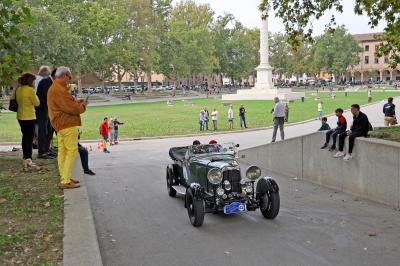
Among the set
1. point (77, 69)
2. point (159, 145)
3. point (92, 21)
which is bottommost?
point (159, 145)

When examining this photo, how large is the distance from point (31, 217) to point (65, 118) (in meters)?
2.03

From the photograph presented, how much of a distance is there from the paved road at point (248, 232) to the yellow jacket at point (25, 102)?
2.23 metres

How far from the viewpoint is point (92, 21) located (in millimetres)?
76188

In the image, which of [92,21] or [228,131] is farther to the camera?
[92,21]

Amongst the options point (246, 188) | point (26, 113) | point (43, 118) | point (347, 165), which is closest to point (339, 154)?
point (347, 165)

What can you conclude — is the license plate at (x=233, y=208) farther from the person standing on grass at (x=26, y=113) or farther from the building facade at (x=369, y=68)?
the building facade at (x=369, y=68)

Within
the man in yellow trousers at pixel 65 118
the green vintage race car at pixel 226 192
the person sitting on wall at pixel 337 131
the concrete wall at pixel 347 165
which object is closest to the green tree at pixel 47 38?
the concrete wall at pixel 347 165

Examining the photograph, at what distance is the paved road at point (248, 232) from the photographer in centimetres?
667

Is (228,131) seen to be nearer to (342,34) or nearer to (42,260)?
(42,260)

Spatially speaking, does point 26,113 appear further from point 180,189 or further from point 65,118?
point 180,189

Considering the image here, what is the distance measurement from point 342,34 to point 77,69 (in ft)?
239

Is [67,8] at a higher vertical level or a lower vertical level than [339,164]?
higher

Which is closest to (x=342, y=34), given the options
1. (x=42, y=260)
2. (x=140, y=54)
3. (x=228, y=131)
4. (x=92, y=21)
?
(x=140, y=54)

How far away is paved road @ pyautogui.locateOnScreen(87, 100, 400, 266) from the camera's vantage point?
21.9 ft
